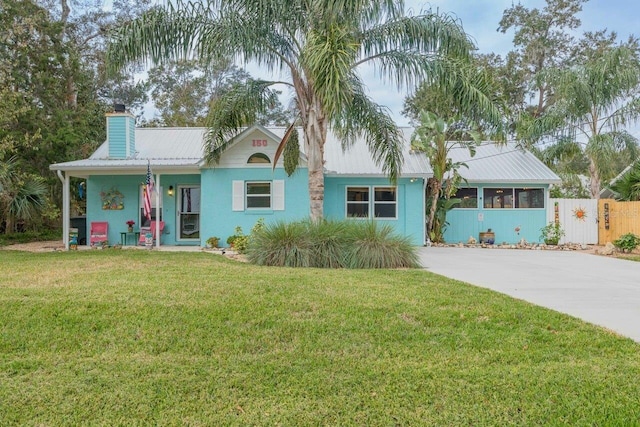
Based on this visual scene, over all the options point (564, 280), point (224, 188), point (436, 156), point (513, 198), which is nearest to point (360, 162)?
point (436, 156)

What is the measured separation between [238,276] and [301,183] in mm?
7107

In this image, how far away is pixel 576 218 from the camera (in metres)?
16.2

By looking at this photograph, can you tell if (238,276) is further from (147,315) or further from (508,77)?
(508,77)

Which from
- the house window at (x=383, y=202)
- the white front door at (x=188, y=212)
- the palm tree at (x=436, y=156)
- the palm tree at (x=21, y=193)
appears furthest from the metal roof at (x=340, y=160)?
the palm tree at (x=21, y=193)

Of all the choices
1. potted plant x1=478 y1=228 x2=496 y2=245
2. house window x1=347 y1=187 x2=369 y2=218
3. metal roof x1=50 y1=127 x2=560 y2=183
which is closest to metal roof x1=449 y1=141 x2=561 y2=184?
metal roof x1=50 y1=127 x2=560 y2=183

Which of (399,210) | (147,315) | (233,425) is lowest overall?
(233,425)

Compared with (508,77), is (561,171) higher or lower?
lower

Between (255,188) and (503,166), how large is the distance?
9.60 metres

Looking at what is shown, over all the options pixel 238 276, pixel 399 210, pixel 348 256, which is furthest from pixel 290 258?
pixel 399 210

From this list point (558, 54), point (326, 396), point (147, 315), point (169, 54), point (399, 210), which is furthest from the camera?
point (558, 54)

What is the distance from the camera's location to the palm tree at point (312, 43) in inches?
350

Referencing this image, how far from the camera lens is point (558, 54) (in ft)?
80.1

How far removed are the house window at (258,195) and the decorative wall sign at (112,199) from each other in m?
4.43

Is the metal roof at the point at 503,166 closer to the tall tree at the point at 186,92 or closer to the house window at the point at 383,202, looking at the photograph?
the house window at the point at 383,202
